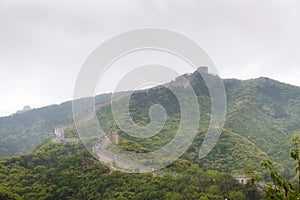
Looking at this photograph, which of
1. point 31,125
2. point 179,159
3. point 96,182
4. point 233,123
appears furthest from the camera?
point 31,125

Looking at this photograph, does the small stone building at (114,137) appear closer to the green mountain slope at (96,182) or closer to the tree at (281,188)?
the green mountain slope at (96,182)

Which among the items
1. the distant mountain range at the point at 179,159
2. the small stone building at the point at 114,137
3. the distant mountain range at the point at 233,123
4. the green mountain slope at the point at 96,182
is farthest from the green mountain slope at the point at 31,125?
the green mountain slope at the point at 96,182

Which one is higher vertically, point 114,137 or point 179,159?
point 114,137

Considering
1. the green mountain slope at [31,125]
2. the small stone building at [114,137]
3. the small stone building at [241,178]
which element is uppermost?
the green mountain slope at [31,125]

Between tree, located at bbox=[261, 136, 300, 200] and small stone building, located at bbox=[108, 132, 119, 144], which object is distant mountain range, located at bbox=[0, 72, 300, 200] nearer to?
small stone building, located at bbox=[108, 132, 119, 144]

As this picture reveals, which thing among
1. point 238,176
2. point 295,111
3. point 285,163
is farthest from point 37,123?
point 238,176

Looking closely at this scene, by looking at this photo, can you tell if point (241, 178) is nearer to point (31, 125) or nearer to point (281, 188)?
point (281, 188)

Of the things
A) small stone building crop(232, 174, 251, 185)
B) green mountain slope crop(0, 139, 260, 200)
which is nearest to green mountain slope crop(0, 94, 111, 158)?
green mountain slope crop(0, 139, 260, 200)

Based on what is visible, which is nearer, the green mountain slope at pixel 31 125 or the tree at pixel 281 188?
the tree at pixel 281 188

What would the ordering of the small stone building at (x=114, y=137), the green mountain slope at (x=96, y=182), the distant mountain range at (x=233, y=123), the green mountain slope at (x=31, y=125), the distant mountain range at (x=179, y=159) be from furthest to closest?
the green mountain slope at (x=31, y=125) → the distant mountain range at (x=233, y=123) → the small stone building at (x=114, y=137) → the distant mountain range at (x=179, y=159) → the green mountain slope at (x=96, y=182)

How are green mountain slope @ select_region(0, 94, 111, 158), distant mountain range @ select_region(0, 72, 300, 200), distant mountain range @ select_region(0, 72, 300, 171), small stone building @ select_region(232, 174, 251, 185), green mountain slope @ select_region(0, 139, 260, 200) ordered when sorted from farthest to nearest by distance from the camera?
green mountain slope @ select_region(0, 94, 111, 158)
distant mountain range @ select_region(0, 72, 300, 171)
small stone building @ select_region(232, 174, 251, 185)
distant mountain range @ select_region(0, 72, 300, 200)
green mountain slope @ select_region(0, 139, 260, 200)

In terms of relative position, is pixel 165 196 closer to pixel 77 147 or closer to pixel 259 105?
pixel 77 147

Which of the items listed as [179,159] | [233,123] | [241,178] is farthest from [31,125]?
[241,178]
